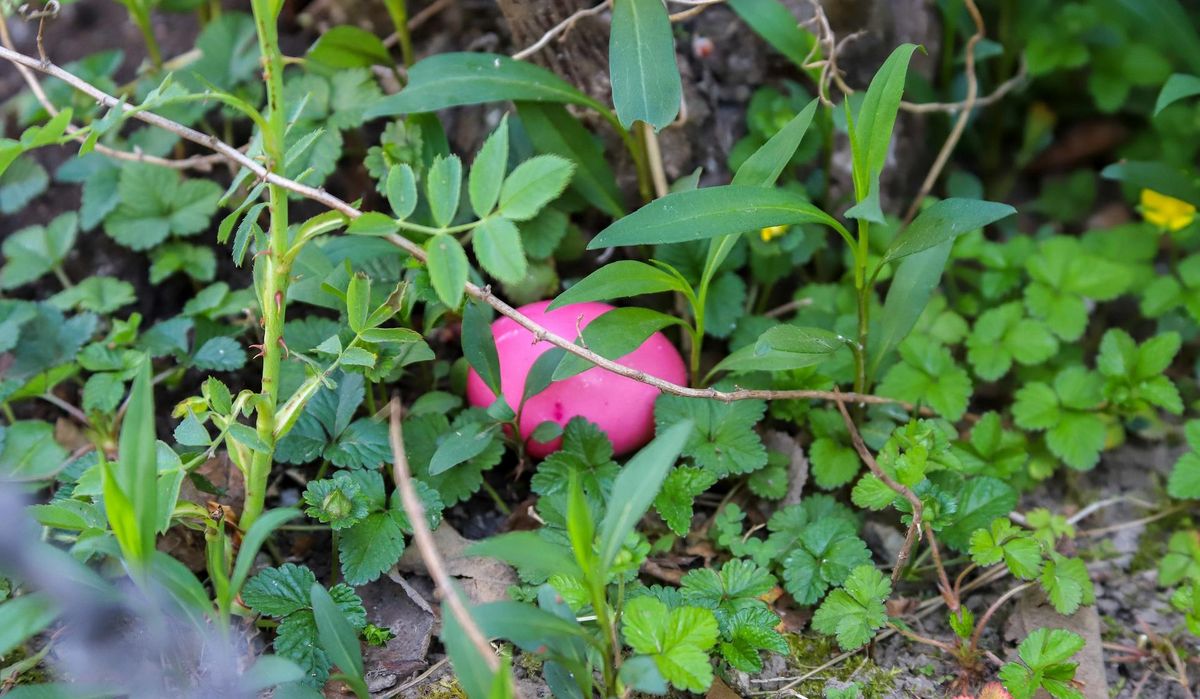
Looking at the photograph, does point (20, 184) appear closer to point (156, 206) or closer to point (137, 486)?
point (156, 206)

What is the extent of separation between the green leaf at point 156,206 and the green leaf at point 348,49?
1.24 feet

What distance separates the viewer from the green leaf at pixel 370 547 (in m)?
1.50

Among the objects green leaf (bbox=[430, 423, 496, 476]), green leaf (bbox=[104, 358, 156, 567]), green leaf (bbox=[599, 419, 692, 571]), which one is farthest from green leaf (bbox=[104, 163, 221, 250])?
green leaf (bbox=[599, 419, 692, 571])

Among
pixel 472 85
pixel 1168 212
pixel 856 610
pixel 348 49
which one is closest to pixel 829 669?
pixel 856 610

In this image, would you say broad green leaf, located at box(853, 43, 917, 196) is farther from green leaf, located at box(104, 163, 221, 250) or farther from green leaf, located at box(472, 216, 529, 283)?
green leaf, located at box(104, 163, 221, 250)

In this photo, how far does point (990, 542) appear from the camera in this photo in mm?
1551

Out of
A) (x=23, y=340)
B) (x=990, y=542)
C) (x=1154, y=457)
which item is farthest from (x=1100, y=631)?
(x=23, y=340)

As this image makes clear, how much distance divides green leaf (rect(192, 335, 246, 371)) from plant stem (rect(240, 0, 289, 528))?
36 centimetres

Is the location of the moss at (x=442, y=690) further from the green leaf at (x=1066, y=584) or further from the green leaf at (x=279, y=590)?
the green leaf at (x=1066, y=584)

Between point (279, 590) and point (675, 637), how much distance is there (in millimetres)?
632

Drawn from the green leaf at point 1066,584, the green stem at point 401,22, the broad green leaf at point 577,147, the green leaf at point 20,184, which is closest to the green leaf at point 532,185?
the broad green leaf at point 577,147

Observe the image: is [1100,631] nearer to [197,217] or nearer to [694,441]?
[694,441]

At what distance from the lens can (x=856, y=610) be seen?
150cm

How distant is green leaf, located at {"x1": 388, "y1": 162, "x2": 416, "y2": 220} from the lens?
1.29 m
